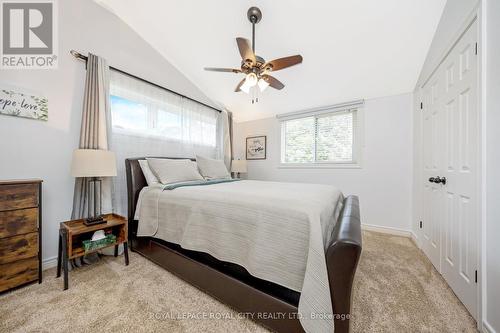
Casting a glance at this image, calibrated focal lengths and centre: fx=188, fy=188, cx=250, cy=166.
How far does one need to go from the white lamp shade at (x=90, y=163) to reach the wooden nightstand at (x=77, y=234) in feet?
1.60

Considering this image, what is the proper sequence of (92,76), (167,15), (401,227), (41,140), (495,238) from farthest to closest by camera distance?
1. (401,227)
2. (167,15)
3. (92,76)
4. (41,140)
5. (495,238)

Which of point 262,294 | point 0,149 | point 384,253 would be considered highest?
point 0,149

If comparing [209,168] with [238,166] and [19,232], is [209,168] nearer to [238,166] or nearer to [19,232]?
[238,166]

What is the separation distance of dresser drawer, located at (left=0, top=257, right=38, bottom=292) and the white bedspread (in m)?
1.09

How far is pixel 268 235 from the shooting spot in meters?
1.19

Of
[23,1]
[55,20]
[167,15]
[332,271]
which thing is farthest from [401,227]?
[23,1]

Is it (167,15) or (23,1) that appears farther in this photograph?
(167,15)

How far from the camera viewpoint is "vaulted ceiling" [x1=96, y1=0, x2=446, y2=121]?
2131mm

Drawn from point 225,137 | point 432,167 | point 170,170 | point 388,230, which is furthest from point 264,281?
point 225,137

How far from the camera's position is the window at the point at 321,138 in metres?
3.32

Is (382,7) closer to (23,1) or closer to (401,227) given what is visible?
(401,227)

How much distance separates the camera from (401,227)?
287cm

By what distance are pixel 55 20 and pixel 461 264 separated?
443 centimetres

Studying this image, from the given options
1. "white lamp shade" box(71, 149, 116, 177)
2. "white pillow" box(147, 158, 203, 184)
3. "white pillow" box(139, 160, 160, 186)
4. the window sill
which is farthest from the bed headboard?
the window sill
